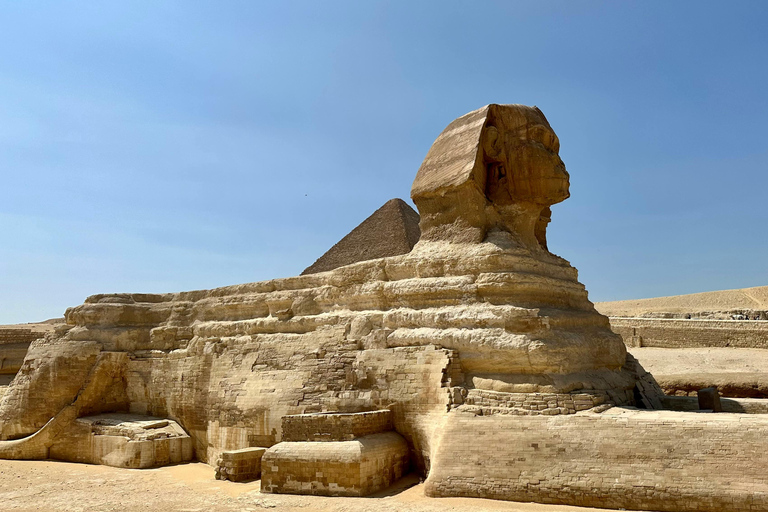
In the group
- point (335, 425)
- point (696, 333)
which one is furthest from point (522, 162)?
point (696, 333)

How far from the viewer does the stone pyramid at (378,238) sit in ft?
44.9

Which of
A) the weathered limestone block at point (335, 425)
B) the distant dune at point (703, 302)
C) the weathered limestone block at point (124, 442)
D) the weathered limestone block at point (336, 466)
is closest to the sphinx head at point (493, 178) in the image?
the weathered limestone block at point (335, 425)

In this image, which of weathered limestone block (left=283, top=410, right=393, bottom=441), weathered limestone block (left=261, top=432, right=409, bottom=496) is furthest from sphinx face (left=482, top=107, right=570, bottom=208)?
weathered limestone block (left=261, top=432, right=409, bottom=496)

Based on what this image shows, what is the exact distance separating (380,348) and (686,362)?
12.0 meters

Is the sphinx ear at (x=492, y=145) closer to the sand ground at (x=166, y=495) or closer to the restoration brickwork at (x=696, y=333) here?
the sand ground at (x=166, y=495)

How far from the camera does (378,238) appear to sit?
1427 centimetres

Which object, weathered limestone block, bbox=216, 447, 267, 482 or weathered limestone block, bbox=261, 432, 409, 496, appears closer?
weathered limestone block, bbox=261, 432, 409, 496

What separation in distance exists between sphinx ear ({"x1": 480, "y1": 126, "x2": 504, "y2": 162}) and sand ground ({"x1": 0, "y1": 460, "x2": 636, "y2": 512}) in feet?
15.3

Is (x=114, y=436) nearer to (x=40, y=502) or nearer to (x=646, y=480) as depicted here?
(x=40, y=502)

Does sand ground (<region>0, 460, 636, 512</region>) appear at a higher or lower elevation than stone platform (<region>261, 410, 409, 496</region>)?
lower

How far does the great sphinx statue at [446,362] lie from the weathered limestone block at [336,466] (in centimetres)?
40

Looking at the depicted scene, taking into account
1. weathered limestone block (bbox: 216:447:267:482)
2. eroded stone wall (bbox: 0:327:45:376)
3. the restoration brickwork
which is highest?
eroded stone wall (bbox: 0:327:45:376)

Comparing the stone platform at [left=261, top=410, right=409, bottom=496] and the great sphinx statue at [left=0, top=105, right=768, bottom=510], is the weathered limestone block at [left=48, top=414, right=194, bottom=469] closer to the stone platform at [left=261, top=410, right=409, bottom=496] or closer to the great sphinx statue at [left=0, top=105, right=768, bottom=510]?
the great sphinx statue at [left=0, top=105, right=768, bottom=510]

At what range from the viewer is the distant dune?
131 feet
